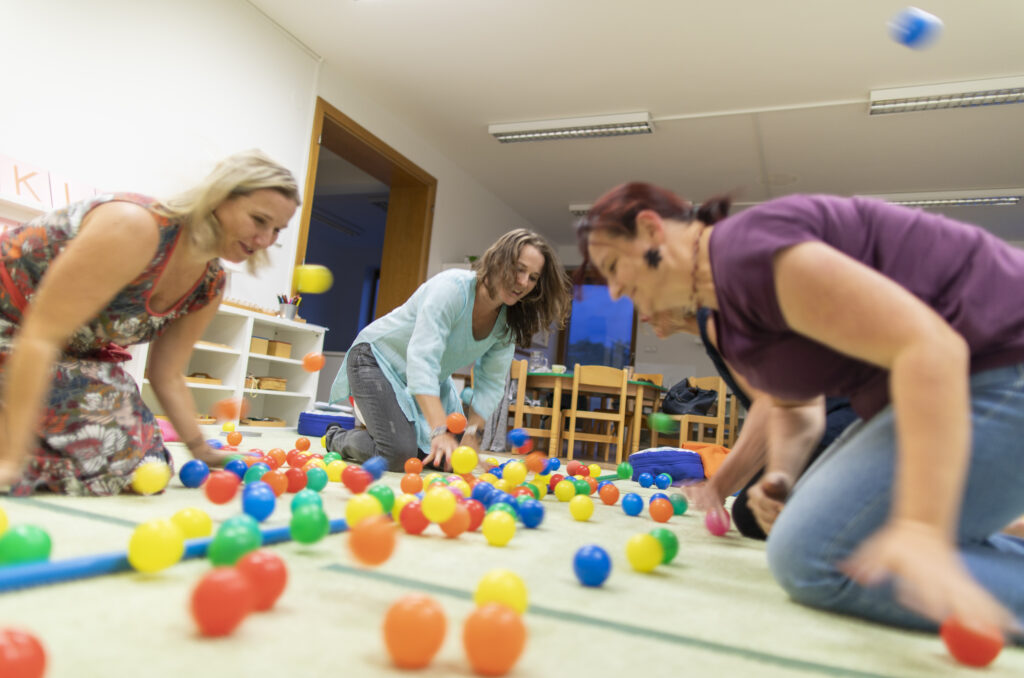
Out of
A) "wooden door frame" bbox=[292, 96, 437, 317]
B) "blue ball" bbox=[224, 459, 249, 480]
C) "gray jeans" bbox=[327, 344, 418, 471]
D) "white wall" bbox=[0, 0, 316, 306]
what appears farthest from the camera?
"wooden door frame" bbox=[292, 96, 437, 317]

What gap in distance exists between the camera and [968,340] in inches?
40.2

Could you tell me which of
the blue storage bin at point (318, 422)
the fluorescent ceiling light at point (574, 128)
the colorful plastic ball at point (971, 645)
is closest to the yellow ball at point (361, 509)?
the colorful plastic ball at point (971, 645)

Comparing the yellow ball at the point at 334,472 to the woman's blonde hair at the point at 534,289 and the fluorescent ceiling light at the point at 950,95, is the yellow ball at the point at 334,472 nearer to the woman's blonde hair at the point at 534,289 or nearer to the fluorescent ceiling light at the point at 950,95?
the woman's blonde hair at the point at 534,289

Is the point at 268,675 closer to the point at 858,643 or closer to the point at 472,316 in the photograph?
the point at 858,643

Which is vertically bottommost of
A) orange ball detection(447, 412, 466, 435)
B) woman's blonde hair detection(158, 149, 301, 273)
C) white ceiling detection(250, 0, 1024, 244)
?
orange ball detection(447, 412, 466, 435)

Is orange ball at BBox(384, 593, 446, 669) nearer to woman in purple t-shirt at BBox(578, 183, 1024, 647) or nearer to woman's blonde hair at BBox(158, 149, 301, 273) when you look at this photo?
woman in purple t-shirt at BBox(578, 183, 1024, 647)

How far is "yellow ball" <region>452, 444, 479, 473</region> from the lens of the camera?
246cm

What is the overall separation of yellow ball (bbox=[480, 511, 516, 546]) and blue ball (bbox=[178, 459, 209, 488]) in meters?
0.93

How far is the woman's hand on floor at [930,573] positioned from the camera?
729mm

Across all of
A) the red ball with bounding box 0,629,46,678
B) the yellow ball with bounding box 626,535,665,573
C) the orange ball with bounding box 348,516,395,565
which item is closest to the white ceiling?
the yellow ball with bounding box 626,535,665,573

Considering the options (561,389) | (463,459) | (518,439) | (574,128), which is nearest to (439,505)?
(463,459)

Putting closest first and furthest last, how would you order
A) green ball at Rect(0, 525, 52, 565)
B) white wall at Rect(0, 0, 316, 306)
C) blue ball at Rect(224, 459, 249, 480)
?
green ball at Rect(0, 525, 52, 565)
blue ball at Rect(224, 459, 249, 480)
white wall at Rect(0, 0, 316, 306)

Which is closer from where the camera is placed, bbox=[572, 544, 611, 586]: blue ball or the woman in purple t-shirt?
the woman in purple t-shirt

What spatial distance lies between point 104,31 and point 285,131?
5.05 ft
